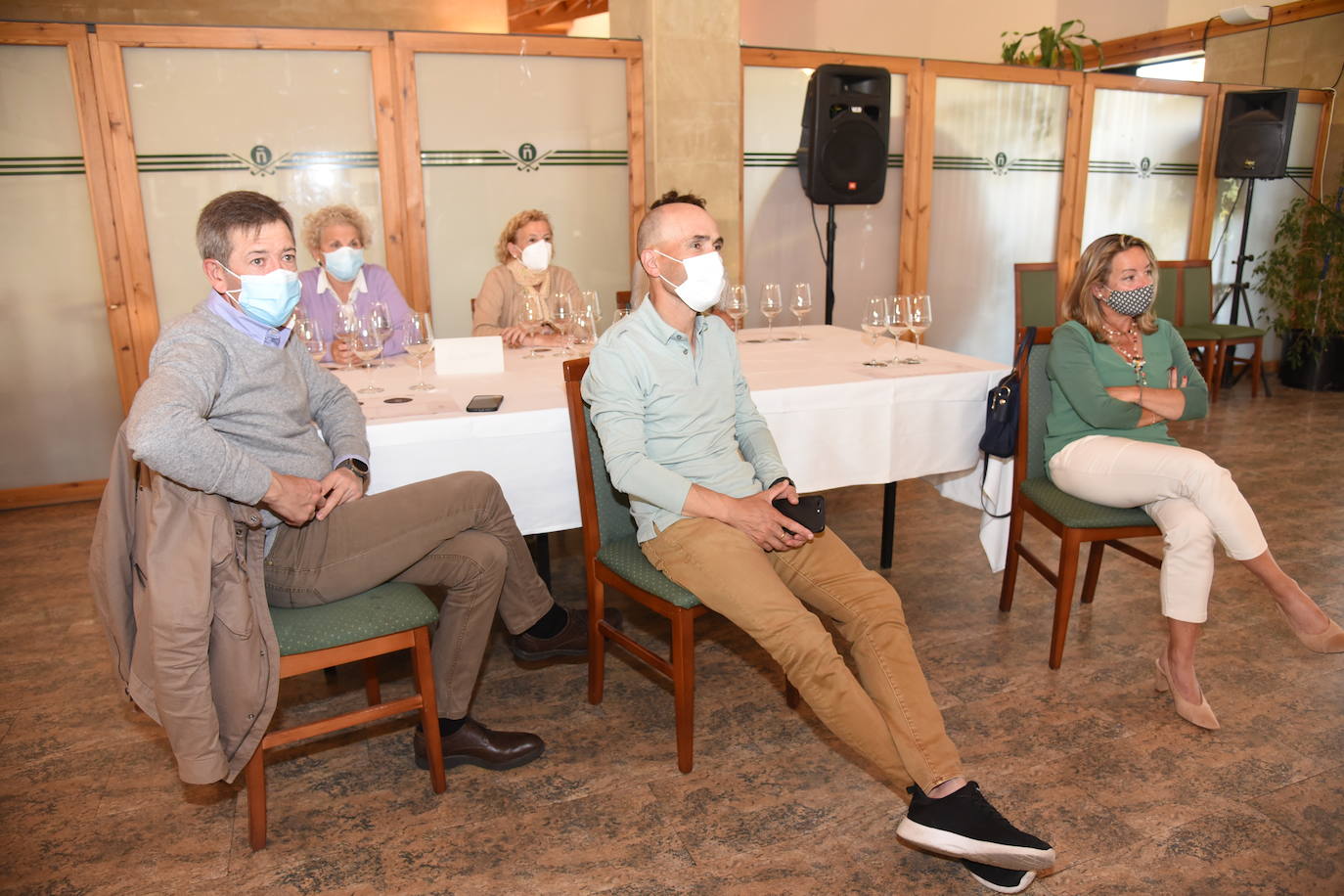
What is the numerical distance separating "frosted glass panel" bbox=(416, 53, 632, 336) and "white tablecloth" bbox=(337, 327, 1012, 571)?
5.97 feet

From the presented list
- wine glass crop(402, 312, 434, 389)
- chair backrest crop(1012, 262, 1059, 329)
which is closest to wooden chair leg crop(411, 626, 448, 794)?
wine glass crop(402, 312, 434, 389)

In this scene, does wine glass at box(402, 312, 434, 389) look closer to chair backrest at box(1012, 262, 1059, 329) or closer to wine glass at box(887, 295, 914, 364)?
wine glass at box(887, 295, 914, 364)

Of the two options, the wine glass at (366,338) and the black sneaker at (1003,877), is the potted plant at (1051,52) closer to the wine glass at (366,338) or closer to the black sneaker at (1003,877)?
the wine glass at (366,338)

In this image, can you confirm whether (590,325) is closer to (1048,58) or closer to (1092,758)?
(1092,758)

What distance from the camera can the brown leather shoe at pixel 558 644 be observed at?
2551 mm

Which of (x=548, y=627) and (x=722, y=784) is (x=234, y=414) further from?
(x=722, y=784)

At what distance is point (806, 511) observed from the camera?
2010mm

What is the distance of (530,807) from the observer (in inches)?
78.9

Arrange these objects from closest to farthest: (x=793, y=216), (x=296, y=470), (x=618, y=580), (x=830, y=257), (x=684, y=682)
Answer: (x=296, y=470), (x=684, y=682), (x=618, y=580), (x=830, y=257), (x=793, y=216)

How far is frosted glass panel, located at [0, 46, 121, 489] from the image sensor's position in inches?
159

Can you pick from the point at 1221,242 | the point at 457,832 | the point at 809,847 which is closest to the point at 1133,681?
Answer: the point at 809,847

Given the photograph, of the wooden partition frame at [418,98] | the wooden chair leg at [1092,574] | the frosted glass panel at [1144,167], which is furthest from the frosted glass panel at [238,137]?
the frosted glass panel at [1144,167]

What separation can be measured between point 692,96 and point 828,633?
3627 millimetres

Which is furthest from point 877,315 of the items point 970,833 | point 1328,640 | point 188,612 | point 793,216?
point 793,216
